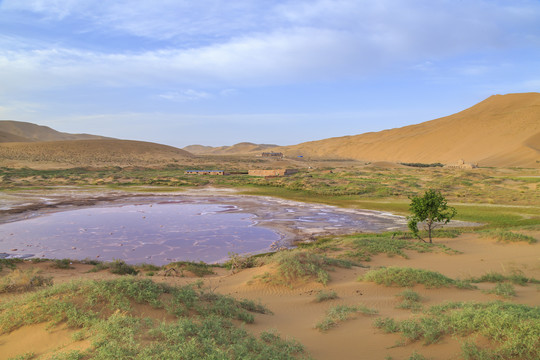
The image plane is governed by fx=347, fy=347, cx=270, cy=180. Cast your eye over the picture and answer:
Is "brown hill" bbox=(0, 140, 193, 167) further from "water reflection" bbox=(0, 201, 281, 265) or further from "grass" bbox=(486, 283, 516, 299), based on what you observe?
"grass" bbox=(486, 283, 516, 299)

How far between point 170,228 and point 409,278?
50.5 ft

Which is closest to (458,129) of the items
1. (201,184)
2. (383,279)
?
(201,184)

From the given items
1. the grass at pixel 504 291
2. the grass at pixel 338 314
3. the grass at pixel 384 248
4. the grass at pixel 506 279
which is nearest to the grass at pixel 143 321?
the grass at pixel 338 314

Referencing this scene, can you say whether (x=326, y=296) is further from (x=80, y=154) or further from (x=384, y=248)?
(x=80, y=154)

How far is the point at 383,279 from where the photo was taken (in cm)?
1017

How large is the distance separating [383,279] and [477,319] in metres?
4.79

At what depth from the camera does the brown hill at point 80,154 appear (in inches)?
2948

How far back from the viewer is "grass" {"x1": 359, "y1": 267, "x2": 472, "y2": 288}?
991 centimetres

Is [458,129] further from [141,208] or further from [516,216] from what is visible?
[141,208]

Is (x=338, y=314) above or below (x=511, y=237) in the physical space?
above

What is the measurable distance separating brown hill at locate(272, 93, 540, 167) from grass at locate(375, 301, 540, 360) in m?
77.4

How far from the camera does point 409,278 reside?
10.1 m

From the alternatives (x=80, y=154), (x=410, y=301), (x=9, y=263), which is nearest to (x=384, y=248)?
(x=410, y=301)

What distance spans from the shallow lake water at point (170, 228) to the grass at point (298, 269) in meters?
5.03
